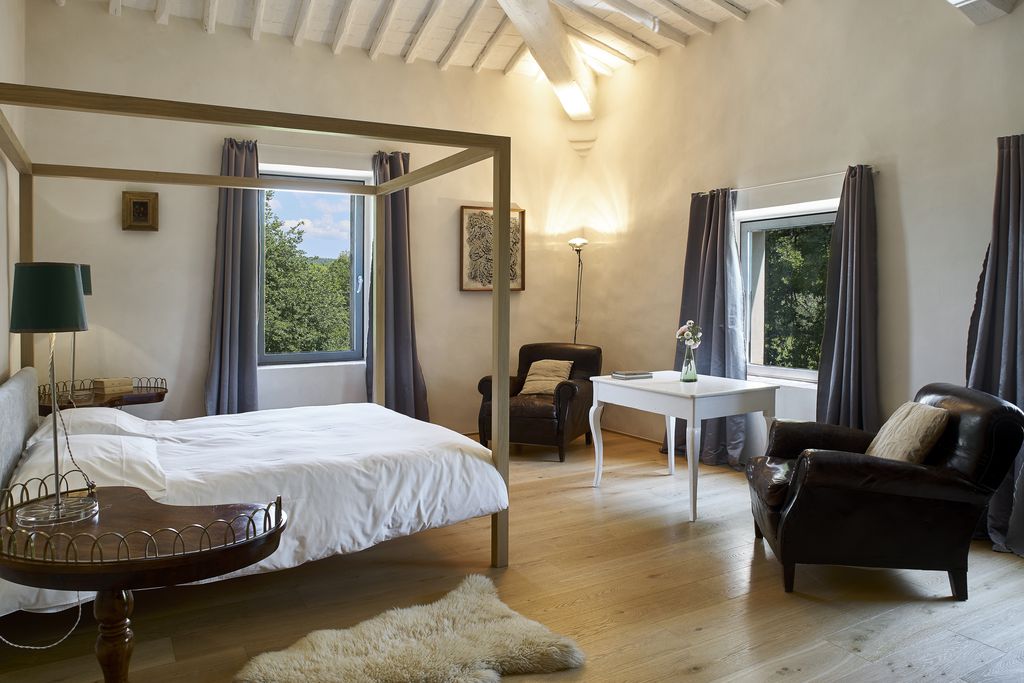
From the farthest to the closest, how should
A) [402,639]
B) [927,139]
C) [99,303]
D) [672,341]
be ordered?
[672,341] → [99,303] → [927,139] → [402,639]

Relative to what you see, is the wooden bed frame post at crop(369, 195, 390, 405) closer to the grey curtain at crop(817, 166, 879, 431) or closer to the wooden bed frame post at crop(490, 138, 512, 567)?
the wooden bed frame post at crop(490, 138, 512, 567)

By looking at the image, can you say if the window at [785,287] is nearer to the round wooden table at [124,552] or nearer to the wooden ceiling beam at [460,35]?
the wooden ceiling beam at [460,35]

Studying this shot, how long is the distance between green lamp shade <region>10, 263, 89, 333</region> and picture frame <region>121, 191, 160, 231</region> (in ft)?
10.9

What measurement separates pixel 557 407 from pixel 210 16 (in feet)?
11.8

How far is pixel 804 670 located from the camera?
2.41m

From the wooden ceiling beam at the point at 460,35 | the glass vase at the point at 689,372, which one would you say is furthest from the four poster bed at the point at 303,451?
the wooden ceiling beam at the point at 460,35

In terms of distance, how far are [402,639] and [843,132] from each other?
384 cm

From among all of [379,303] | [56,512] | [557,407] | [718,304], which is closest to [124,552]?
[56,512]

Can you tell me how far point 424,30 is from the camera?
5348 mm

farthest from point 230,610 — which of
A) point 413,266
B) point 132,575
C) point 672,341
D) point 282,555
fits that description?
point 672,341

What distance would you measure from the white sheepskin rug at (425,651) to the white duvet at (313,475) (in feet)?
1.15

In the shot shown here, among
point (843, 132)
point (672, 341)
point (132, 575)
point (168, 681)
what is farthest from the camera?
point (672, 341)

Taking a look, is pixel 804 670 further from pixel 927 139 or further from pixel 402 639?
pixel 927 139

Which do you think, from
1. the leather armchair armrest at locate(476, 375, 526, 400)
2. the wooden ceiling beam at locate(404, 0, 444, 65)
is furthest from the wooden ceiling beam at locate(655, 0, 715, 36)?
the leather armchair armrest at locate(476, 375, 526, 400)
